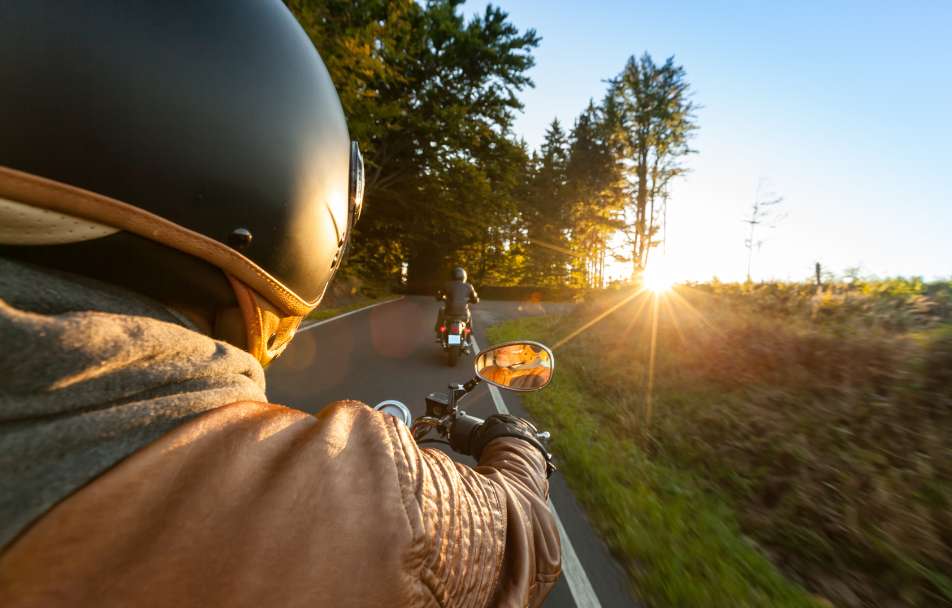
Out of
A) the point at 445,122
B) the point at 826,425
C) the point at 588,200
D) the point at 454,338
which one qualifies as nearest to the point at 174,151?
the point at 826,425

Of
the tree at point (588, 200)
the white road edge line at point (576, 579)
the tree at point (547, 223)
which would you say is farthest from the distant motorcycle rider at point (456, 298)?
the tree at point (547, 223)

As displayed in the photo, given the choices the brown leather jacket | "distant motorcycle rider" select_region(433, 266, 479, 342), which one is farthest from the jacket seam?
"distant motorcycle rider" select_region(433, 266, 479, 342)

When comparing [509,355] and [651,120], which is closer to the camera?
[509,355]

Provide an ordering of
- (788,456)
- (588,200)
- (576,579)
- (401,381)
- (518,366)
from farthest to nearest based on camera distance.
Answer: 1. (588,200)
2. (401,381)
3. (788,456)
4. (576,579)
5. (518,366)

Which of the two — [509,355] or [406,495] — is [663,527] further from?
[406,495]

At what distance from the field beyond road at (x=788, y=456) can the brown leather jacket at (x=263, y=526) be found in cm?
234

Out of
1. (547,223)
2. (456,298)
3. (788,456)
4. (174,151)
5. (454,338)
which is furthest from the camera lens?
(547,223)

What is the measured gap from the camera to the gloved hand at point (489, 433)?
1.41 metres

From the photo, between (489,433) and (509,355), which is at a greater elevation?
(509,355)

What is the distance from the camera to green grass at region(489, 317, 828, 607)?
2.43 meters

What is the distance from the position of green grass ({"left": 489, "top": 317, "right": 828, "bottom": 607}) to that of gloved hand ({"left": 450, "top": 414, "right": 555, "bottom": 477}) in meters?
1.66

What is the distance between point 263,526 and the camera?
579mm

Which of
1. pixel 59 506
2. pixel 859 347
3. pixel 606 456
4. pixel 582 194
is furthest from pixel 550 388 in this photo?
pixel 582 194

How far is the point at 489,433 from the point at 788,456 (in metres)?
3.56
